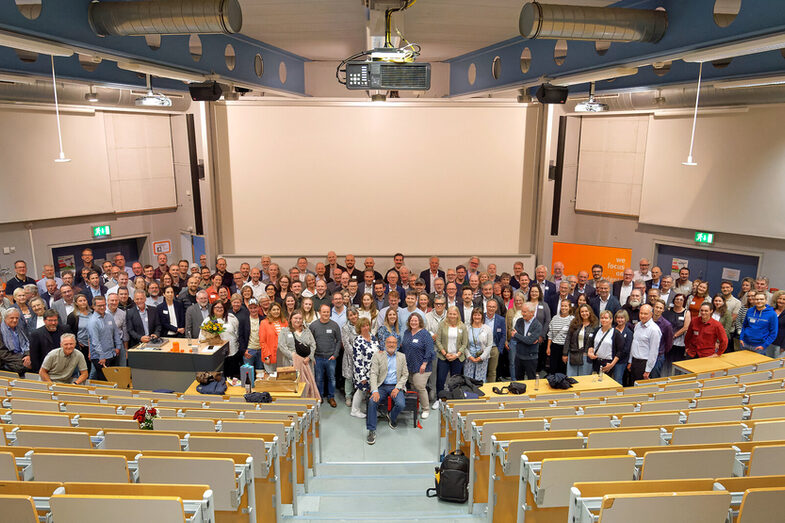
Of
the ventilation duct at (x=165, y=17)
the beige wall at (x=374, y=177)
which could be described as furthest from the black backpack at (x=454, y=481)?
the beige wall at (x=374, y=177)

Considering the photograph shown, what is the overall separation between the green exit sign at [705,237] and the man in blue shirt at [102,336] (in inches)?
417

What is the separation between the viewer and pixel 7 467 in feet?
11.4

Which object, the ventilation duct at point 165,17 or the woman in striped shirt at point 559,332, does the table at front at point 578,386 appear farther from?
the ventilation duct at point 165,17

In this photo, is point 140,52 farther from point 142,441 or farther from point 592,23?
point 592,23

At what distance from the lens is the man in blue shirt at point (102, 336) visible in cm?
761

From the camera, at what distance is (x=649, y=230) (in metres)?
11.1

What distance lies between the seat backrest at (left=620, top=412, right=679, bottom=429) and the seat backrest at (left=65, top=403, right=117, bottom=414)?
493cm

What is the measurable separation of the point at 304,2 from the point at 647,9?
15.6 feet

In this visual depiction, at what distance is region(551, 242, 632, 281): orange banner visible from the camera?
1098 centimetres

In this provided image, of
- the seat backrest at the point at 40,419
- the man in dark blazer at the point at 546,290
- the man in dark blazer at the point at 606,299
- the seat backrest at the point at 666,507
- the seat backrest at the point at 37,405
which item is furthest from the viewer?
the man in dark blazer at the point at 546,290

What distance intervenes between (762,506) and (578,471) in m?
1.01

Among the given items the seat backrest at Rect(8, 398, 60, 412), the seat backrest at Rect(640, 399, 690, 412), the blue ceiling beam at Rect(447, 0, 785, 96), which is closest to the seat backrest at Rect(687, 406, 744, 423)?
the seat backrest at Rect(640, 399, 690, 412)

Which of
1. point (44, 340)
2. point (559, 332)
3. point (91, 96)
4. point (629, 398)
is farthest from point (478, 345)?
point (91, 96)

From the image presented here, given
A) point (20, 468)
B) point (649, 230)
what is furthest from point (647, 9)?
point (20, 468)
